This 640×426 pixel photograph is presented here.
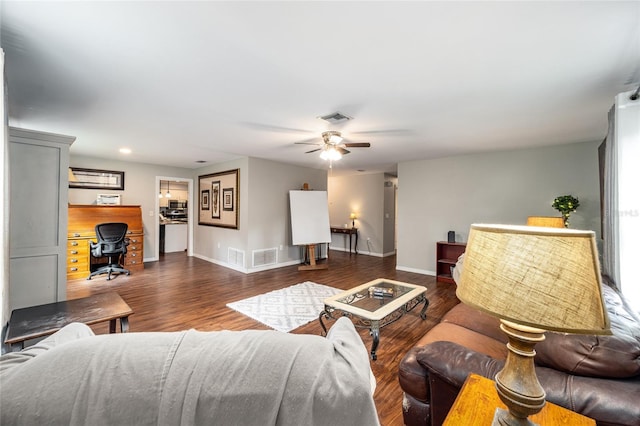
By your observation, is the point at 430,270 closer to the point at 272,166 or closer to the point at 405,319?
the point at 405,319

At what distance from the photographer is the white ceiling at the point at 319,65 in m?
1.47

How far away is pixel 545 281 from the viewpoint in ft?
2.26

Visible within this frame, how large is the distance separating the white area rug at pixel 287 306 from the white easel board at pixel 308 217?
5.33ft

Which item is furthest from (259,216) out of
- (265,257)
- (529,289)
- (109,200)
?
(529,289)

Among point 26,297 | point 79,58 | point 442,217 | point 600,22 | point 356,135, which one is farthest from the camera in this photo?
point 442,217

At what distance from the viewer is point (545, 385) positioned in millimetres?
1148

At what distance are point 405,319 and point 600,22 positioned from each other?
3004 mm

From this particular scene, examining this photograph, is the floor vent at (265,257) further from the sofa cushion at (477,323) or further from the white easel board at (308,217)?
the sofa cushion at (477,323)

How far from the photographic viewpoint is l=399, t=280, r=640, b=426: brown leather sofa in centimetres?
104

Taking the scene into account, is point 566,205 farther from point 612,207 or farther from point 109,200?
point 109,200

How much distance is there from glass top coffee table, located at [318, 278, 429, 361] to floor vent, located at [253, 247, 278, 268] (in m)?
3.01

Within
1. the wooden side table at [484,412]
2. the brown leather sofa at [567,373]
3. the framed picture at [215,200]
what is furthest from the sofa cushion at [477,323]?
the framed picture at [215,200]

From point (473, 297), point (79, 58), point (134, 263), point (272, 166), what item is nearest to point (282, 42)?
point (79, 58)

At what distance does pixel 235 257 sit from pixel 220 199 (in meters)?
1.44
